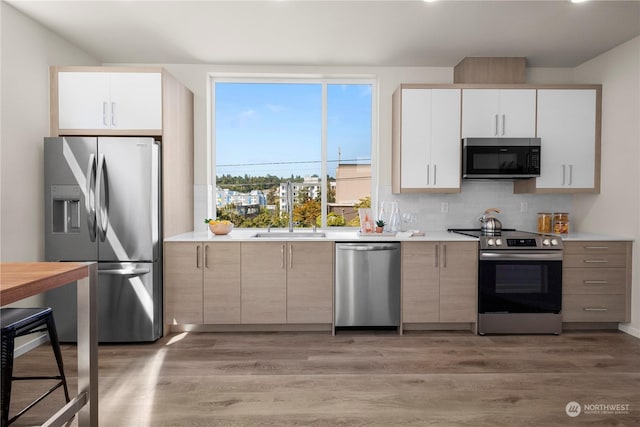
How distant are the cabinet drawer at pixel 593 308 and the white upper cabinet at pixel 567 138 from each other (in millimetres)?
1064

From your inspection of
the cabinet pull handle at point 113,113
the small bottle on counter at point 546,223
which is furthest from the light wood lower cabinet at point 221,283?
the small bottle on counter at point 546,223

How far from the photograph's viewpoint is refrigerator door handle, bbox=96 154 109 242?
11.3ft

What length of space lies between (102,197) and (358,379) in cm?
245

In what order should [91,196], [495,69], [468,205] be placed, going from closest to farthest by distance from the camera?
[91,196]
[495,69]
[468,205]

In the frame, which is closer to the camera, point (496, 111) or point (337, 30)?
point (337, 30)

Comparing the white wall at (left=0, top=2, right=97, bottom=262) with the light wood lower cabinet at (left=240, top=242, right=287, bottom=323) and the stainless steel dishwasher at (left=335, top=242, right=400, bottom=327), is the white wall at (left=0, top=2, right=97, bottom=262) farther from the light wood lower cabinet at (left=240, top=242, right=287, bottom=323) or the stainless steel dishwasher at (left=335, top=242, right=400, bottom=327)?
the stainless steel dishwasher at (left=335, top=242, right=400, bottom=327)

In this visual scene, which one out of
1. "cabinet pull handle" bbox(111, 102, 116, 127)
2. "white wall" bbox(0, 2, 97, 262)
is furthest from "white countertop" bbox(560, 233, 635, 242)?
"white wall" bbox(0, 2, 97, 262)

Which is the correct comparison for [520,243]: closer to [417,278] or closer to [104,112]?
[417,278]

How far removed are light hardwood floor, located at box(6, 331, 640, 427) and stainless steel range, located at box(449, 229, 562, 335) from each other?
0.43 feet

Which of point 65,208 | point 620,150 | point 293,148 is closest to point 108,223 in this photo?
point 65,208

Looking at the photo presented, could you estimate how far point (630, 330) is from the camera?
3850mm

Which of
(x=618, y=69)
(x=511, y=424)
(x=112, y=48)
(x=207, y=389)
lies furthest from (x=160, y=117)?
(x=618, y=69)

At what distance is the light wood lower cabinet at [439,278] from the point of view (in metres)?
3.87

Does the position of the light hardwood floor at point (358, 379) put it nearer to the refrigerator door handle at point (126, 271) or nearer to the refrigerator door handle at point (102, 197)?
the refrigerator door handle at point (126, 271)
